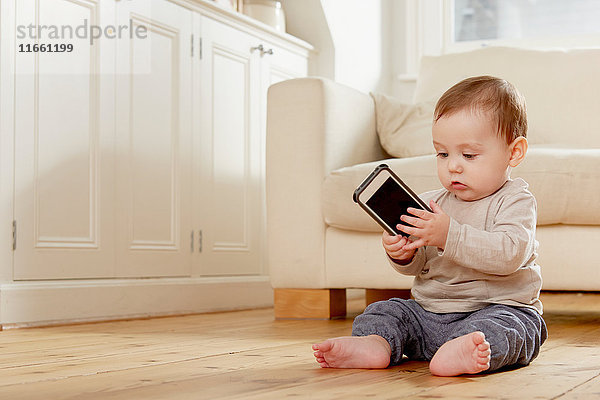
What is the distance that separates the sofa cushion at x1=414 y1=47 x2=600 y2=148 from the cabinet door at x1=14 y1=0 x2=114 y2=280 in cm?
97

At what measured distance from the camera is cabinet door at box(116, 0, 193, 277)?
2.11 meters

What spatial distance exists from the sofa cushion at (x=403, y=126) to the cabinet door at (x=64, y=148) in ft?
2.42

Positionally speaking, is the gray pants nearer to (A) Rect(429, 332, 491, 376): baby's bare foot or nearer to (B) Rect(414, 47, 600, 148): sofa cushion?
(A) Rect(429, 332, 491, 376): baby's bare foot

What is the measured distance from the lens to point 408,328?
3.96 ft

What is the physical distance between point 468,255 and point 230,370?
0.35m

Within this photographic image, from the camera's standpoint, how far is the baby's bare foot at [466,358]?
1.03 m

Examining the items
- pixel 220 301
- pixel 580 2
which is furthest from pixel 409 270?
pixel 580 2

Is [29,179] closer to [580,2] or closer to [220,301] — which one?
[220,301]

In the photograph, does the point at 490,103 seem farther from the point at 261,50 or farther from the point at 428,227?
the point at 261,50

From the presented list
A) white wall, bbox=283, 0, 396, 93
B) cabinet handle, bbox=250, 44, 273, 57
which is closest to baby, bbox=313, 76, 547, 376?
cabinet handle, bbox=250, 44, 273, 57

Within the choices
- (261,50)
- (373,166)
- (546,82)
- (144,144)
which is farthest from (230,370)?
(261,50)

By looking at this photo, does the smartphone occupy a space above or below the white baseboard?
above

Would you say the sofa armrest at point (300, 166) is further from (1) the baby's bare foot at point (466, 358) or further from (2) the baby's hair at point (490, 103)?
(1) the baby's bare foot at point (466, 358)

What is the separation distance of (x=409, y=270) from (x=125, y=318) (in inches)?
41.3
